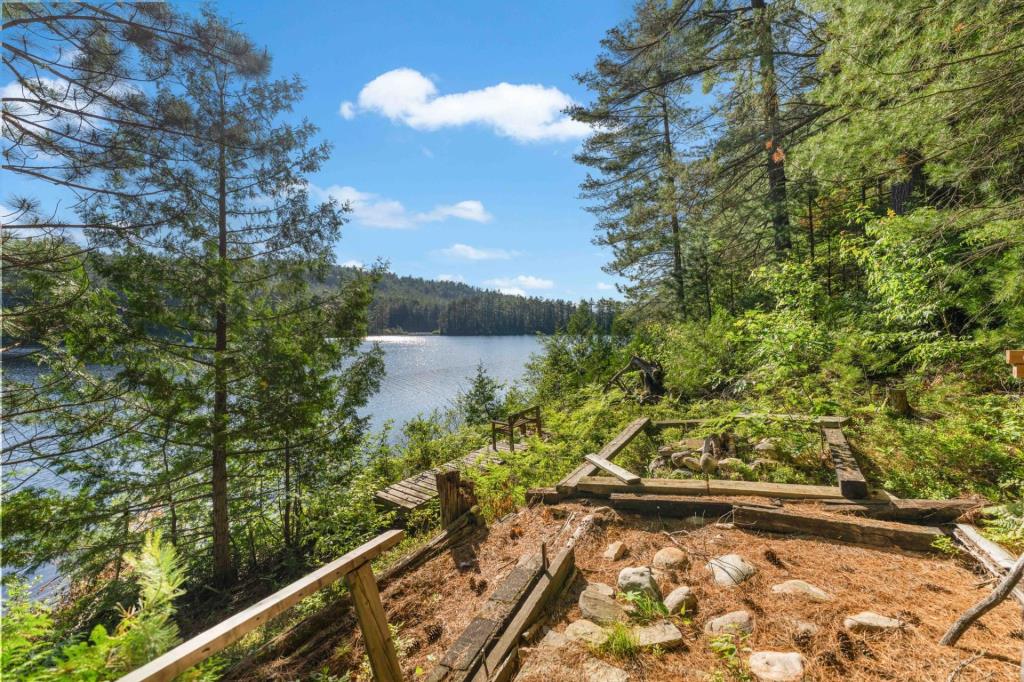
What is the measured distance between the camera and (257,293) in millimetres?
8000

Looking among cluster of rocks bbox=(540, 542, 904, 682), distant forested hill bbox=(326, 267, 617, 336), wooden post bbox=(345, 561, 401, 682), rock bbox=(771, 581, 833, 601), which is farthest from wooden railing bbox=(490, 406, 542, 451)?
distant forested hill bbox=(326, 267, 617, 336)

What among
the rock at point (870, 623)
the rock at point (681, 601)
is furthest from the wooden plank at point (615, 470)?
the rock at point (870, 623)

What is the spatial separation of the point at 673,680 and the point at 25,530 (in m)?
8.65

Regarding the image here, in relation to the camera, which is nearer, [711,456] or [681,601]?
[681,601]

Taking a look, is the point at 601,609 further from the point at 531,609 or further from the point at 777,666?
the point at 777,666

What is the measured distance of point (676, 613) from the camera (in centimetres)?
263

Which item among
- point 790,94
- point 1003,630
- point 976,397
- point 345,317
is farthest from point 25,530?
point 790,94

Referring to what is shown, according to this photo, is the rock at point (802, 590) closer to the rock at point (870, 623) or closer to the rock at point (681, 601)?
the rock at point (870, 623)

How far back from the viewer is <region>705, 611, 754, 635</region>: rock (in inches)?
94.5

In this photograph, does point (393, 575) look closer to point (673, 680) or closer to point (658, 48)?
point (673, 680)

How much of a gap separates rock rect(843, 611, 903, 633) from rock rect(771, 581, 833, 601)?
246 mm

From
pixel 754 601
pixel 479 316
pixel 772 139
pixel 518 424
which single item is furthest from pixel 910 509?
pixel 479 316

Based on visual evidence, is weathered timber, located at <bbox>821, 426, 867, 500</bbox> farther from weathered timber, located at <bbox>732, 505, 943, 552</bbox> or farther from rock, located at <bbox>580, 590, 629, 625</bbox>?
rock, located at <bbox>580, 590, 629, 625</bbox>

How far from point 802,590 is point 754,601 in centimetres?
33
